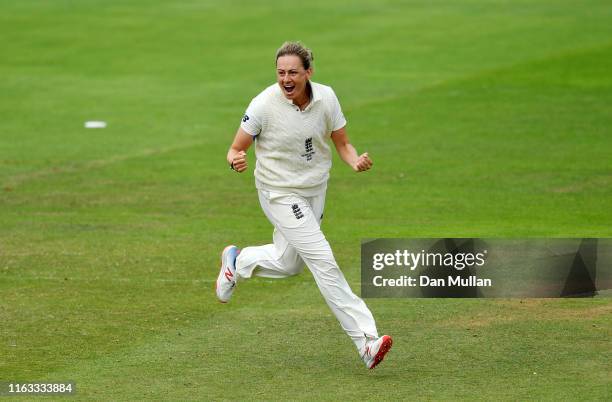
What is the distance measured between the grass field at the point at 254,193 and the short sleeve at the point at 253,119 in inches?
72.0

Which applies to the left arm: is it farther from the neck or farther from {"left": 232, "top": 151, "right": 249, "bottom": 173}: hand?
{"left": 232, "top": 151, "right": 249, "bottom": 173}: hand

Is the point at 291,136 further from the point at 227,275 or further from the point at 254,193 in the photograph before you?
the point at 254,193

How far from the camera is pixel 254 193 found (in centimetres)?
1861

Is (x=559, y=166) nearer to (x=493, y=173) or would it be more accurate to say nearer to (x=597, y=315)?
(x=493, y=173)

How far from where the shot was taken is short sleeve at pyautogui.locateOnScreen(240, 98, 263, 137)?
995 cm

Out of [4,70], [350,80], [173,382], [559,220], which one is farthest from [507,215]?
[4,70]

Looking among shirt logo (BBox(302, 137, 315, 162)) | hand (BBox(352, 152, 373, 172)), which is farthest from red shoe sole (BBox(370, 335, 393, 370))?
shirt logo (BBox(302, 137, 315, 162))

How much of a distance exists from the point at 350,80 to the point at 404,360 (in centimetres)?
1954

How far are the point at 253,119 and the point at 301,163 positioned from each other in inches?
19.9

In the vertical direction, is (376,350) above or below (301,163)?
below

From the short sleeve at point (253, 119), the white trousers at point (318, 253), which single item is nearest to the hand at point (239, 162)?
the short sleeve at point (253, 119)

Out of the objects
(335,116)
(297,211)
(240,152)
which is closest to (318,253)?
(297,211)

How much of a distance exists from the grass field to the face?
2144mm

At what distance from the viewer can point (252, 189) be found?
747 inches
